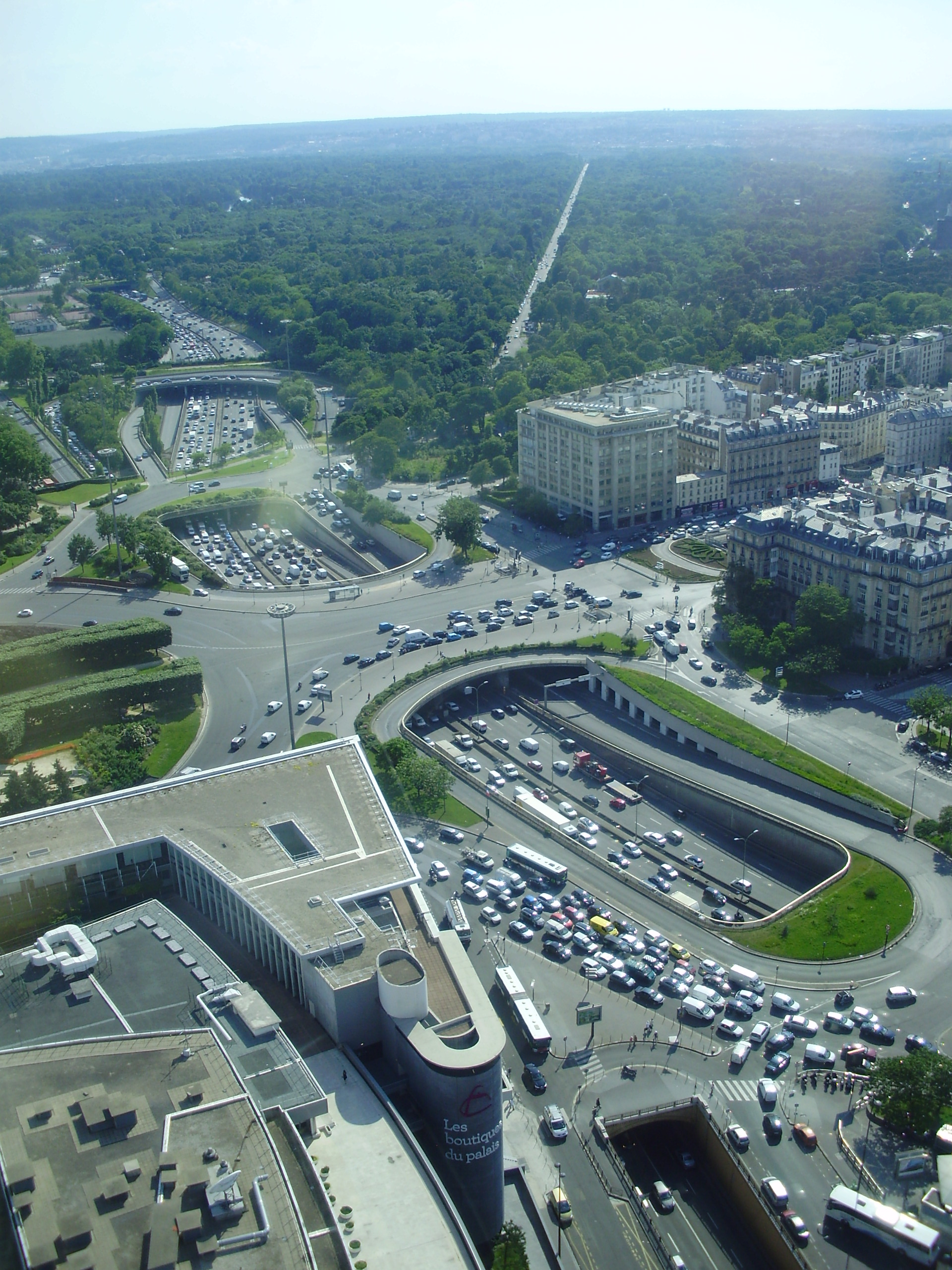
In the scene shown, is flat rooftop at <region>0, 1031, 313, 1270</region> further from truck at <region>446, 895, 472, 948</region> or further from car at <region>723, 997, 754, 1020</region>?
car at <region>723, 997, 754, 1020</region>

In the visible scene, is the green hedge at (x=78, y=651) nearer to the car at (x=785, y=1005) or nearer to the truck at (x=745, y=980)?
the truck at (x=745, y=980)

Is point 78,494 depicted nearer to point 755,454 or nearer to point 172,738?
point 172,738

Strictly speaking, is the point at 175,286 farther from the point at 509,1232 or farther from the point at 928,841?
the point at 509,1232

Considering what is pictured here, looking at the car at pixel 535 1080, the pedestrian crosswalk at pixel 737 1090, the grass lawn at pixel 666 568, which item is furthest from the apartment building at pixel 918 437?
the car at pixel 535 1080

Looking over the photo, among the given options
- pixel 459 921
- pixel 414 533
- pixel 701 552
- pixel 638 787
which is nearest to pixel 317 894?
pixel 459 921

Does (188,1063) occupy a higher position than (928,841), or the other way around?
(188,1063)

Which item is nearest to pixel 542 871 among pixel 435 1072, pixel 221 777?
pixel 221 777
